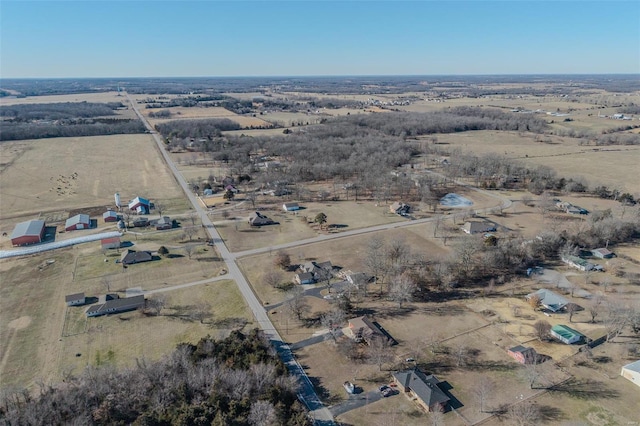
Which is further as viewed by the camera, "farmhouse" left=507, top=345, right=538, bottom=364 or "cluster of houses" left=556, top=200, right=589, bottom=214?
"cluster of houses" left=556, top=200, right=589, bottom=214

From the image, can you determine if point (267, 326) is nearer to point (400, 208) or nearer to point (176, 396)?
point (176, 396)

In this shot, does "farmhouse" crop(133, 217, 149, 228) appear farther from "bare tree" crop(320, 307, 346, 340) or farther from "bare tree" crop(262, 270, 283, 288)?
"bare tree" crop(320, 307, 346, 340)

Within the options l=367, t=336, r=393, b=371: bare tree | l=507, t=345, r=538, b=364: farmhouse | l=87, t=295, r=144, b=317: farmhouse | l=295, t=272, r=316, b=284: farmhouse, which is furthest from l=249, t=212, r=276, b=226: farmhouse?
l=507, t=345, r=538, b=364: farmhouse

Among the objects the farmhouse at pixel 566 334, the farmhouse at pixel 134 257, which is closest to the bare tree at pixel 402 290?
the farmhouse at pixel 566 334

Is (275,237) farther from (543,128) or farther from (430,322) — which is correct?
(543,128)

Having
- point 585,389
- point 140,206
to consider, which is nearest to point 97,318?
point 140,206

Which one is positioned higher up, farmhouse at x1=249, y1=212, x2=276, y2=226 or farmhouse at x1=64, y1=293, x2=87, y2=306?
farmhouse at x1=249, y1=212, x2=276, y2=226

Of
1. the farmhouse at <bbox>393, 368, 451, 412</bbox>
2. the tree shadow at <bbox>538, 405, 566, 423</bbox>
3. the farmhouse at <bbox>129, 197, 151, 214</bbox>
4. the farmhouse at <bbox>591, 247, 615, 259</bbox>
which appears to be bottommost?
the tree shadow at <bbox>538, 405, 566, 423</bbox>
